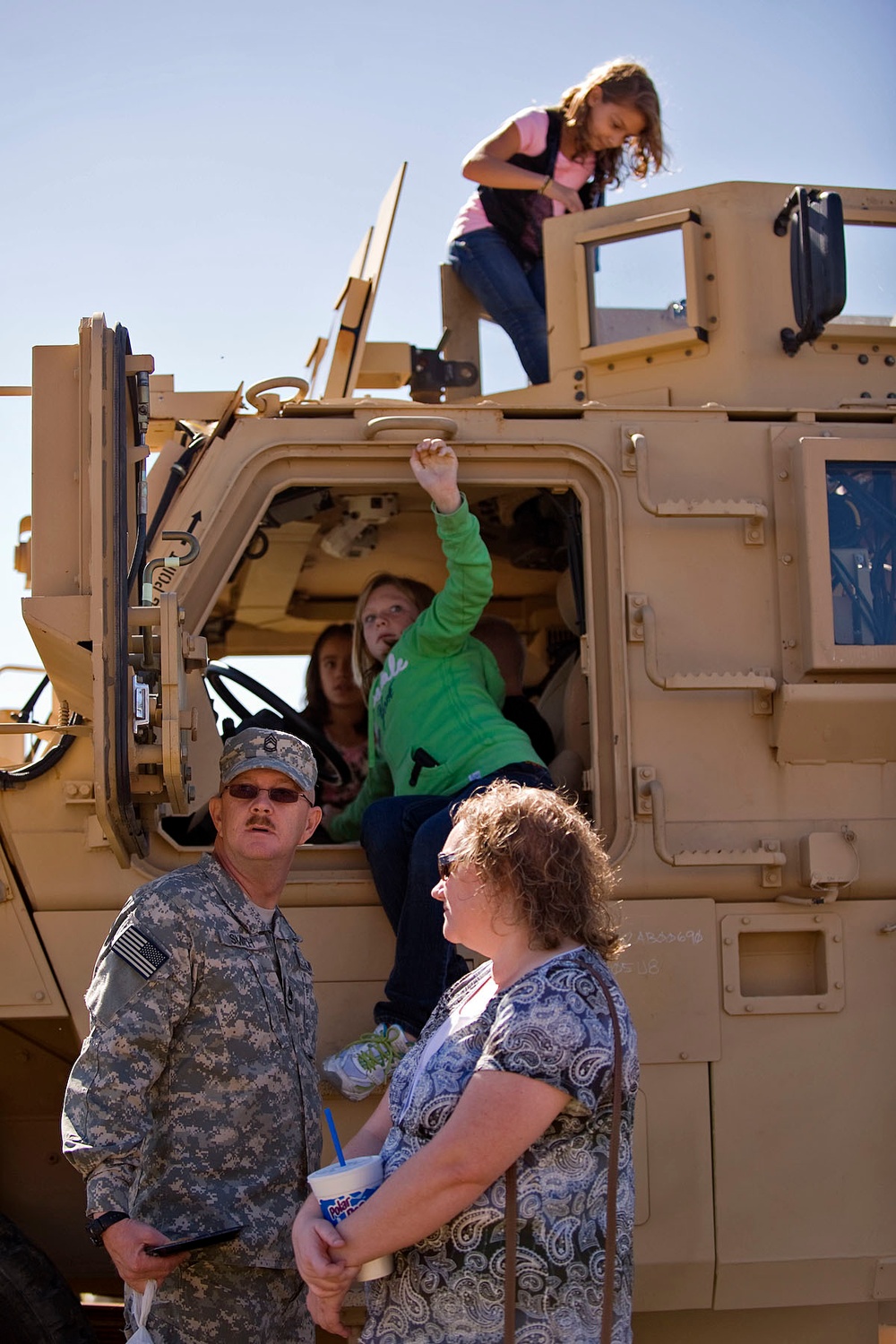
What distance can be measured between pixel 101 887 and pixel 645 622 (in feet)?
4.96

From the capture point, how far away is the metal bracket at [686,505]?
372cm

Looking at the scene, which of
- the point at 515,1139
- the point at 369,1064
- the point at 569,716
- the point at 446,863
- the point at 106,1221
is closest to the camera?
the point at 515,1139

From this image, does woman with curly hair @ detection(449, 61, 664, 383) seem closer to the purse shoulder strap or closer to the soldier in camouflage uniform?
the soldier in camouflage uniform

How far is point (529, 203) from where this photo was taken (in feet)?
16.5

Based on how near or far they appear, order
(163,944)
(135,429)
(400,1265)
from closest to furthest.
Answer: (400,1265), (163,944), (135,429)

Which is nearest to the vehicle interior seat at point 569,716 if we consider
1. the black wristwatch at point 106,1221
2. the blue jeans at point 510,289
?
the blue jeans at point 510,289

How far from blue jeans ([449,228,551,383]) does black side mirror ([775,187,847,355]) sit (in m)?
1.12

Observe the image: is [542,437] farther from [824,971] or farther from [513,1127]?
[513,1127]

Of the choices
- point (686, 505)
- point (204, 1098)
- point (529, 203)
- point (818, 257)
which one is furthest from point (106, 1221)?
point (529, 203)

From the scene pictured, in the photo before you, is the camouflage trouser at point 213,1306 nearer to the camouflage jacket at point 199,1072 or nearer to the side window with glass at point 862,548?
the camouflage jacket at point 199,1072

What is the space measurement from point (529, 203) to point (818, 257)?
148 cm

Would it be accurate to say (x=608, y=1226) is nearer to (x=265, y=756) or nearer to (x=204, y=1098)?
(x=204, y=1098)

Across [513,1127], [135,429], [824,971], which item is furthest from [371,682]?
[513,1127]

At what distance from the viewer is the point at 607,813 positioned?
143 inches
